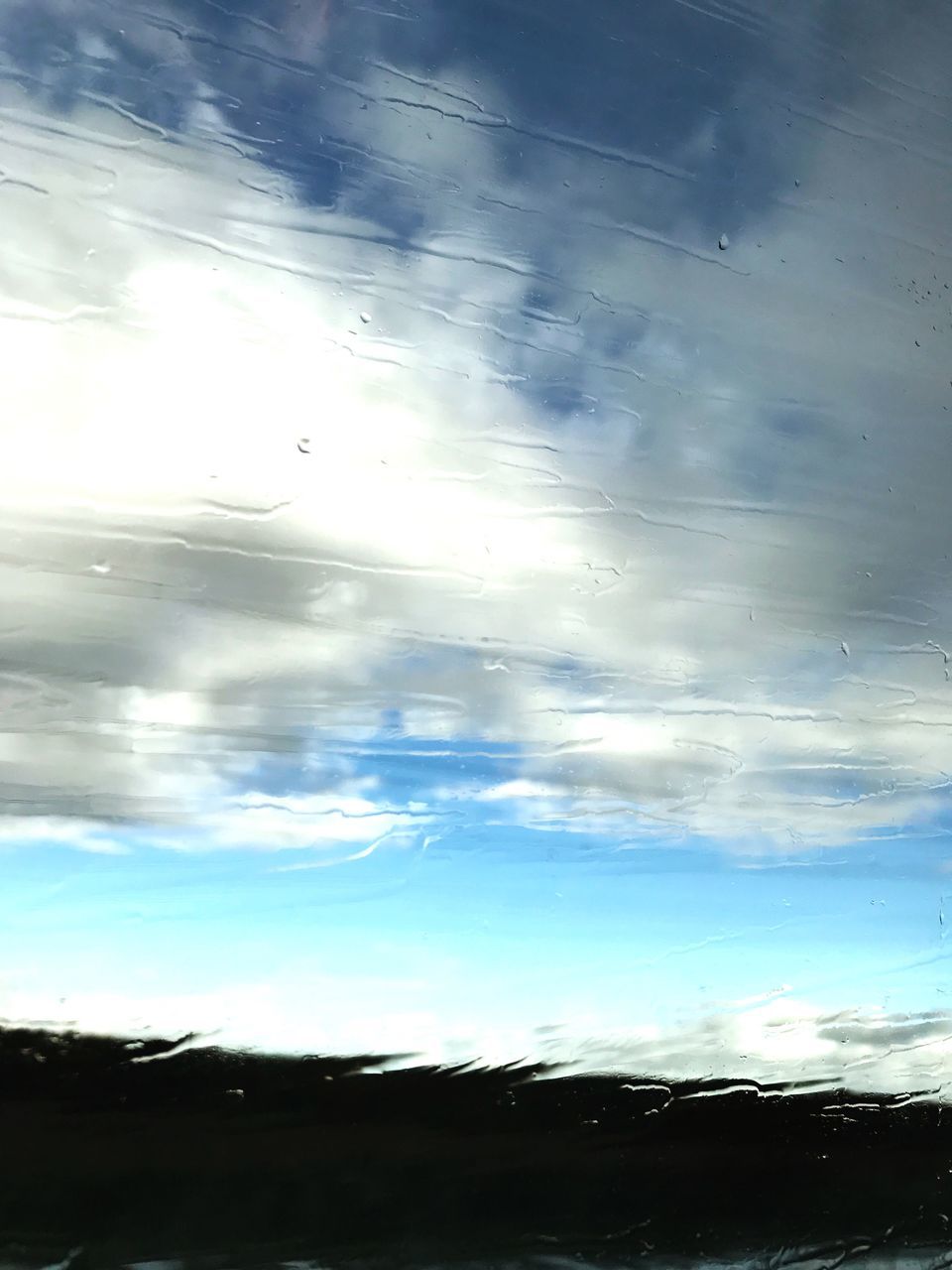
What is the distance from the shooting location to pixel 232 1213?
66.7 inches

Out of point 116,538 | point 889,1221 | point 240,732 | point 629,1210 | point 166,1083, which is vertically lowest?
point 889,1221

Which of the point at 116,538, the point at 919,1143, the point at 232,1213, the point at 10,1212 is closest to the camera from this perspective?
the point at 10,1212

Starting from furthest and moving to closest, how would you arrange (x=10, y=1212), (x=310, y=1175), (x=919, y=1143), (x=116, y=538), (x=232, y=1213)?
(x=919, y=1143)
(x=116, y=538)
(x=310, y=1175)
(x=232, y=1213)
(x=10, y=1212)

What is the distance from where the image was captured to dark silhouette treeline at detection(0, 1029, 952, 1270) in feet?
5.37

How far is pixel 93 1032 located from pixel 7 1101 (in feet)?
0.60

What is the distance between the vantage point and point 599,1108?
2133mm

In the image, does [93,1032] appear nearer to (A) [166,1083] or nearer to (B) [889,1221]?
(A) [166,1083]

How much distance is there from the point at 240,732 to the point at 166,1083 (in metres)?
0.77

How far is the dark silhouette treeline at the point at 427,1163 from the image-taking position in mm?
1637

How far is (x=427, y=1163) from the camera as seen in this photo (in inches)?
75.3

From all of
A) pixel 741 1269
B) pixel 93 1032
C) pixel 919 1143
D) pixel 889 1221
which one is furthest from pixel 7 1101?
pixel 919 1143

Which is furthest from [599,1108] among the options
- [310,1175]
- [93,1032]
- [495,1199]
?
[93,1032]

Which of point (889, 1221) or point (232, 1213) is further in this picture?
point (889, 1221)

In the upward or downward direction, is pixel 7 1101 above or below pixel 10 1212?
above
